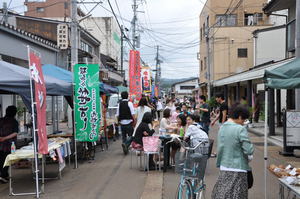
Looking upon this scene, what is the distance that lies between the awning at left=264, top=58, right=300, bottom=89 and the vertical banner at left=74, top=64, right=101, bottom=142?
4.39 metres

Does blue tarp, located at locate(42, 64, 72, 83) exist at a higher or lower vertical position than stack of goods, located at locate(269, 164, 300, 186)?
higher

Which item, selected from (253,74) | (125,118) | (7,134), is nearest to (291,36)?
(253,74)

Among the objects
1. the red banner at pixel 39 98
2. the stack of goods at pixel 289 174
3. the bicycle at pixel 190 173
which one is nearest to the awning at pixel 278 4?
the stack of goods at pixel 289 174

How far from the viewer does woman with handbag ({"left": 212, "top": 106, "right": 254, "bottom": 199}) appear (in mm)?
4176

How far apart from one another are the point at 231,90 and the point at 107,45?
16.3m

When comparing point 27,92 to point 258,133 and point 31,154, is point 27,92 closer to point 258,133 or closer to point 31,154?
point 31,154

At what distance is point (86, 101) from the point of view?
28.5 ft

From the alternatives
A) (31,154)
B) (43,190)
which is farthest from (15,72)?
(43,190)

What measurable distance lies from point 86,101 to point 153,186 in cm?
310

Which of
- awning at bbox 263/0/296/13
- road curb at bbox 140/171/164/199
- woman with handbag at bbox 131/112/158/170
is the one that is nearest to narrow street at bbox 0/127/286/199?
road curb at bbox 140/171/164/199

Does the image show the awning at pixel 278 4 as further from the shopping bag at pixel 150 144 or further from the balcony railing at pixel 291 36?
the shopping bag at pixel 150 144

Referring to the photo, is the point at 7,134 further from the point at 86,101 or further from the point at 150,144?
the point at 150,144

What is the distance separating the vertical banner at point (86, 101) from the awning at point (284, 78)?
439 cm

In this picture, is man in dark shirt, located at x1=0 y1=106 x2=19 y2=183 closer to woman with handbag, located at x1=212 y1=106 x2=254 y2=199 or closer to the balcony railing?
woman with handbag, located at x1=212 y1=106 x2=254 y2=199
